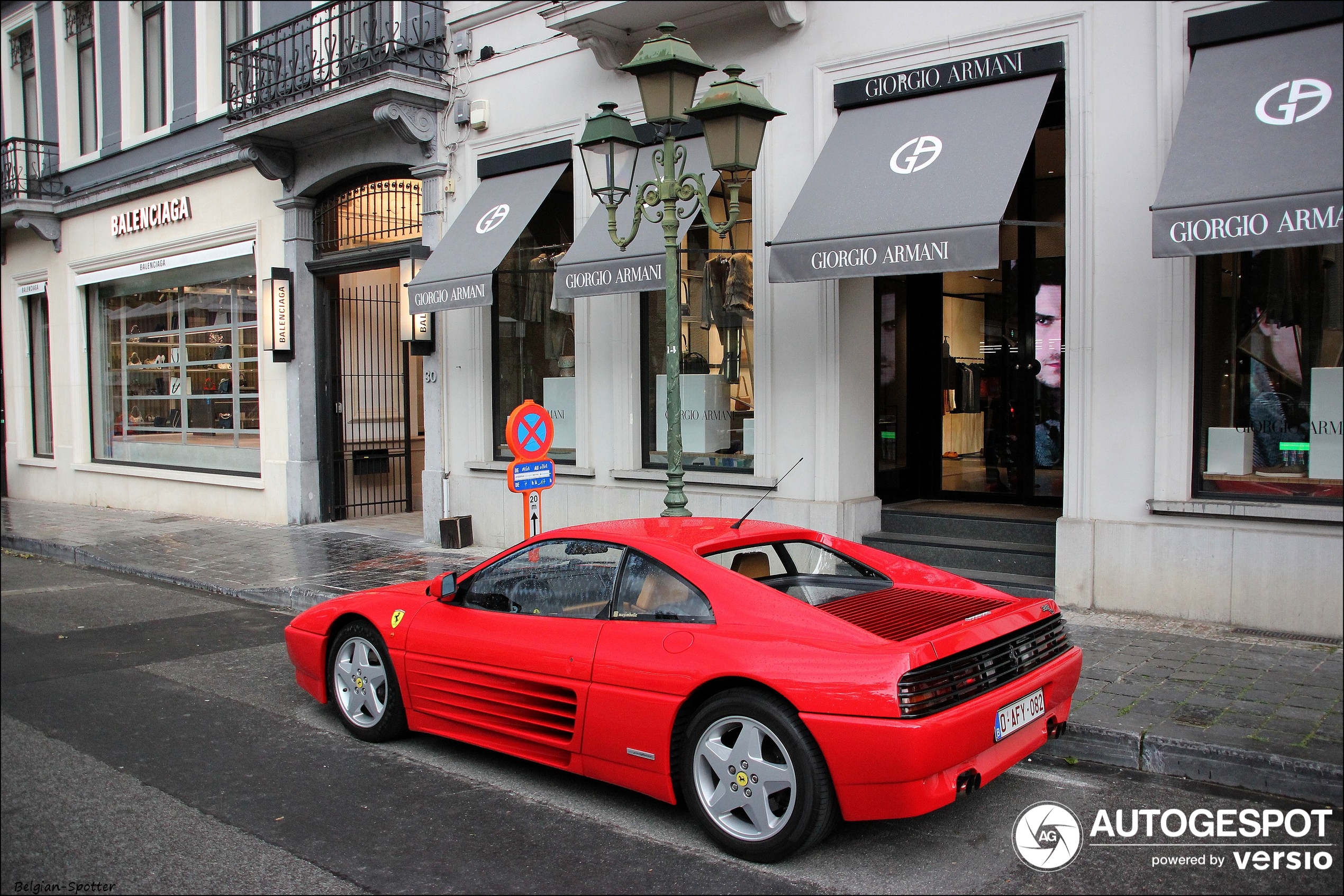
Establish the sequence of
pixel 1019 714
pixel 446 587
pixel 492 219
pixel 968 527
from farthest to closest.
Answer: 1. pixel 492 219
2. pixel 968 527
3. pixel 446 587
4. pixel 1019 714

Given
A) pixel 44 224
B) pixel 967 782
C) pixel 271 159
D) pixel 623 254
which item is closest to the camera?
pixel 967 782

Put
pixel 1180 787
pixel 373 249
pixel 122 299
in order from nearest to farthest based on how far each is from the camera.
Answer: pixel 1180 787, pixel 373 249, pixel 122 299

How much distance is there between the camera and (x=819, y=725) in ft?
12.6

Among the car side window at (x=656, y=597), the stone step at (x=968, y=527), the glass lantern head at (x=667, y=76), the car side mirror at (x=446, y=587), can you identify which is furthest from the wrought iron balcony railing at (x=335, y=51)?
the car side window at (x=656, y=597)

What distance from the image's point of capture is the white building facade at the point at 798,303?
24.3 feet

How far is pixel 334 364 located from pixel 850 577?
11702 millimetres

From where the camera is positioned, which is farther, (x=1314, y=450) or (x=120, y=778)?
(x=1314, y=450)

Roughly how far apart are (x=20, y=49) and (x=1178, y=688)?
76.2 feet

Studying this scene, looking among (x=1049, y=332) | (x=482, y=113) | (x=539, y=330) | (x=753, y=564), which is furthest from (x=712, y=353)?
(x=753, y=564)

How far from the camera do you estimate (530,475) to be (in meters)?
8.12

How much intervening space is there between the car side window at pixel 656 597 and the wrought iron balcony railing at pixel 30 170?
19.2 metres

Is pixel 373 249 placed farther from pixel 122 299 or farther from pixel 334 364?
pixel 122 299

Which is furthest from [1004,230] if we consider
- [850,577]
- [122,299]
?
[122,299]

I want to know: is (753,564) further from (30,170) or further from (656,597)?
(30,170)
